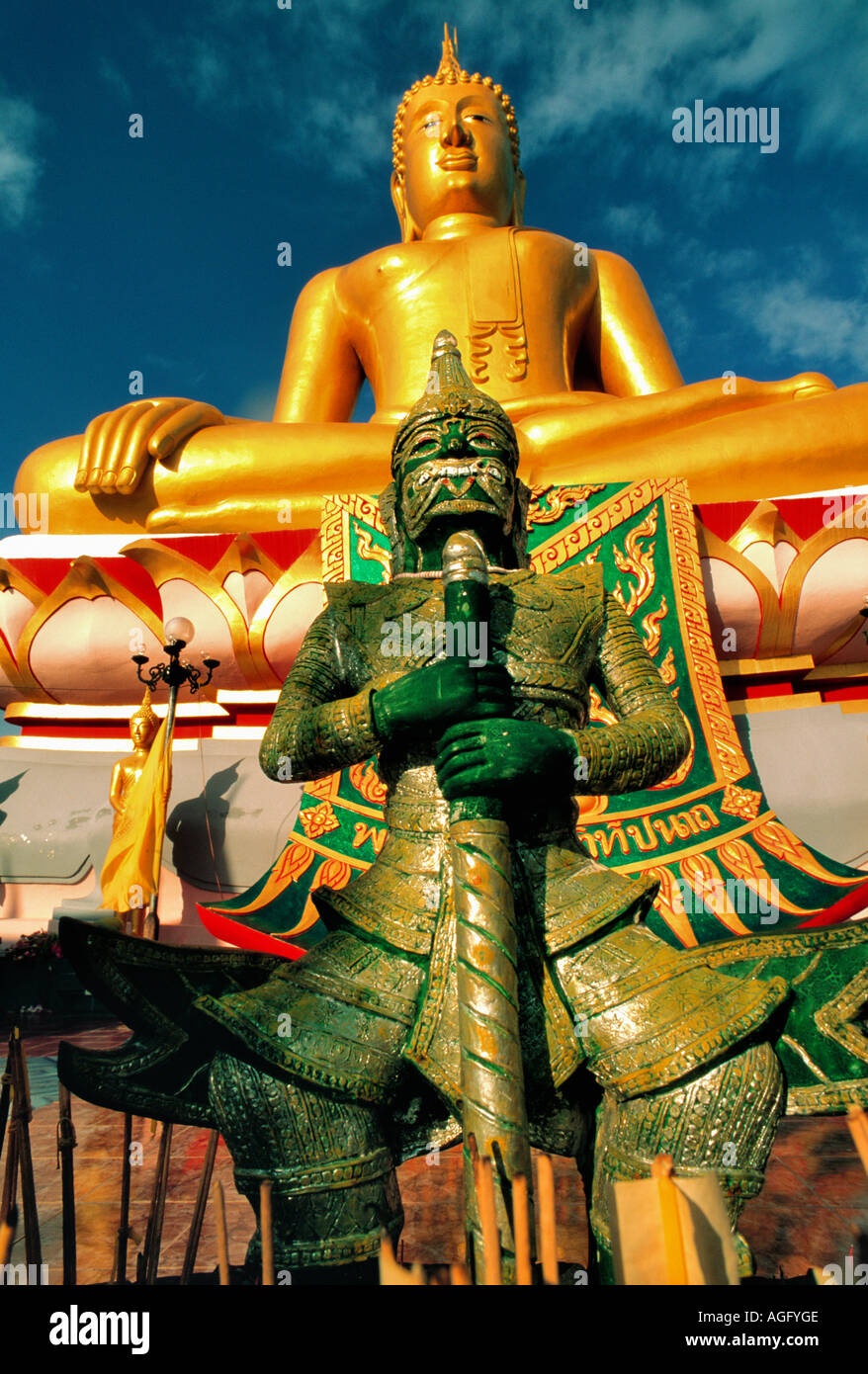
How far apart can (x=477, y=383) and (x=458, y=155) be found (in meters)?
2.55

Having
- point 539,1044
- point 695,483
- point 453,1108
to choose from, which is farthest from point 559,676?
point 695,483

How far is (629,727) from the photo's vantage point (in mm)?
1535

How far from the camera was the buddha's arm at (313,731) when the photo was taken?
4.96 feet

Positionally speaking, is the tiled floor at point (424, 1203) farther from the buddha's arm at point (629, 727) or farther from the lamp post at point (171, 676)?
the buddha's arm at point (629, 727)

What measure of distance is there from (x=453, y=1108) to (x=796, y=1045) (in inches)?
22.8

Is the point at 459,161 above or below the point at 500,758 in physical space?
above

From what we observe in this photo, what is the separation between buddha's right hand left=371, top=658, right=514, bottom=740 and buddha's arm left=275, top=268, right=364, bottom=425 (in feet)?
19.9

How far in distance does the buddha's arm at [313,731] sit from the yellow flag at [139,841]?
2.67 metres

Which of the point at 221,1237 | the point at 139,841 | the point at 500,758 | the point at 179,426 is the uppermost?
the point at 179,426

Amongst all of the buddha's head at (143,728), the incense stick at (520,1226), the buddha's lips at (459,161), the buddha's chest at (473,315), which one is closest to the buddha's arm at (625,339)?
the buddha's chest at (473,315)

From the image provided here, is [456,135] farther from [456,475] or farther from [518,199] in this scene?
[456,475]

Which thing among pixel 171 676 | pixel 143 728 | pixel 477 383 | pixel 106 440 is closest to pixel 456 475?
pixel 171 676

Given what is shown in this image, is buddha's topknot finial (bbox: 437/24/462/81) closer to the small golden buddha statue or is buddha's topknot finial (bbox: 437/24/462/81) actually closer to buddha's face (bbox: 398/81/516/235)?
buddha's face (bbox: 398/81/516/235)
